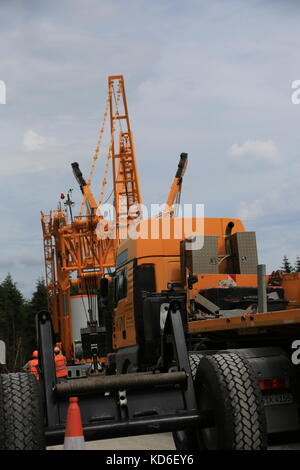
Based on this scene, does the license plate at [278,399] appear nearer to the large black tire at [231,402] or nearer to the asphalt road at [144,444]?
the asphalt road at [144,444]

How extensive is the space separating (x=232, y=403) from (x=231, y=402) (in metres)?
0.01

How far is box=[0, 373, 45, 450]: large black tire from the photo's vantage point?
5.02 meters

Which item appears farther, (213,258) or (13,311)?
(13,311)

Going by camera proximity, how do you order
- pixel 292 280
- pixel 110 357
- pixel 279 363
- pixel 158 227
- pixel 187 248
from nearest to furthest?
pixel 279 363 < pixel 292 280 < pixel 187 248 < pixel 158 227 < pixel 110 357

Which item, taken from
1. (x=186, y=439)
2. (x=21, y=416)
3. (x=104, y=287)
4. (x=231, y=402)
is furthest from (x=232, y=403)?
(x=104, y=287)

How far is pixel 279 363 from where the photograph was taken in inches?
291

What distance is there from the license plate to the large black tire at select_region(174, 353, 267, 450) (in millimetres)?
1623

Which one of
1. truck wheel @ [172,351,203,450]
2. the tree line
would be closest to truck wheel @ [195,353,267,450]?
truck wheel @ [172,351,203,450]

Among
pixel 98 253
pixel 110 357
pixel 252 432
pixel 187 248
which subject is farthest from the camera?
pixel 98 253

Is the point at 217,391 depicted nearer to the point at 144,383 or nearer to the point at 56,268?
the point at 144,383

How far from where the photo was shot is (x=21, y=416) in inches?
201

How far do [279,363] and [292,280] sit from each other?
3.79 m

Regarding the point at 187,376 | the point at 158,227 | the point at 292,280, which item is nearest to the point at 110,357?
the point at 158,227
